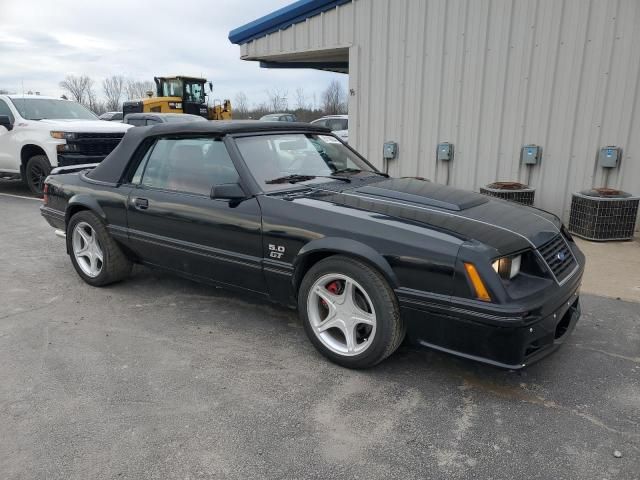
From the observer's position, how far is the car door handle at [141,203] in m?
4.03

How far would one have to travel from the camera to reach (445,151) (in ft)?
25.0

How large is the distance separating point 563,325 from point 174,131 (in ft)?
10.4

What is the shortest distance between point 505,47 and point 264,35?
444 cm

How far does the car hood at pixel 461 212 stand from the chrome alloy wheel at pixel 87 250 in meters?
2.41

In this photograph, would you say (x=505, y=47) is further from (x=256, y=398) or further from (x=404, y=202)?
(x=256, y=398)

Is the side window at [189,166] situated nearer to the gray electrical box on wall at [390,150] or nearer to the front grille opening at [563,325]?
the front grille opening at [563,325]

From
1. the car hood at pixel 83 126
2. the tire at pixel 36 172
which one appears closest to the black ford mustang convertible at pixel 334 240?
the car hood at pixel 83 126

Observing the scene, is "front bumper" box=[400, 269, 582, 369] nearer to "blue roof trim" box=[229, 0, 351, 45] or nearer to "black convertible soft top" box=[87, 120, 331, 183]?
"black convertible soft top" box=[87, 120, 331, 183]

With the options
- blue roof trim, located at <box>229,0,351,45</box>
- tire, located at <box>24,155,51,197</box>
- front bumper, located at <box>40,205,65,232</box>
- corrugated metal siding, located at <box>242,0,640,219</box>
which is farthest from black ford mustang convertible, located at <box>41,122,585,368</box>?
tire, located at <box>24,155,51,197</box>

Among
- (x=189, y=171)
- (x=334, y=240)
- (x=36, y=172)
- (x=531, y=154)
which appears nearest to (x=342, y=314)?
(x=334, y=240)

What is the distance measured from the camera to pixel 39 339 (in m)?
3.58

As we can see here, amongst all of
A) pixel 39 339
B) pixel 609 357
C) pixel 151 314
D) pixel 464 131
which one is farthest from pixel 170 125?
pixel 464 131

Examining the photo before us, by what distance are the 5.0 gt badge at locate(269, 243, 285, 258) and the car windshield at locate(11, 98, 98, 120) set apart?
8277 mm

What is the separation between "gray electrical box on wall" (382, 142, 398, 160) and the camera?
821cm
